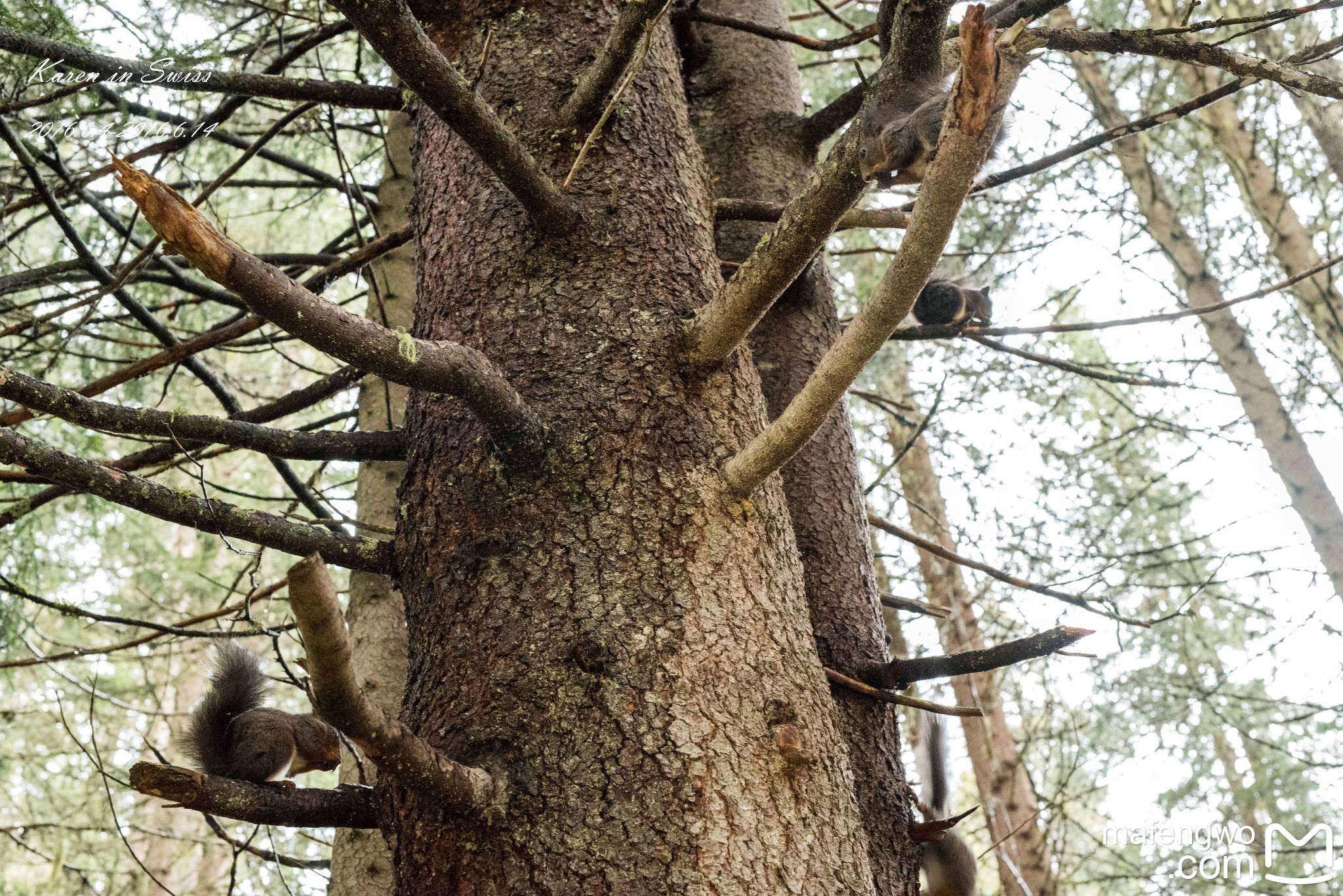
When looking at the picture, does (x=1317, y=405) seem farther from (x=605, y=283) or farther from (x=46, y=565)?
(x=46, y=565)

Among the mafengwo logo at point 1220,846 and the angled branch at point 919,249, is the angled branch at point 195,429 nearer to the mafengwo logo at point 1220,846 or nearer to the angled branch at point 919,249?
the angled branch at point 919,249

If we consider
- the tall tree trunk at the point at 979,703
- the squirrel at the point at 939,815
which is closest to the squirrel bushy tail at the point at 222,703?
the squirrel at the point at 939,815

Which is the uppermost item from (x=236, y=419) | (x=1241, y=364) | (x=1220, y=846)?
(x=1241, y=364)

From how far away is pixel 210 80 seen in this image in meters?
1.94

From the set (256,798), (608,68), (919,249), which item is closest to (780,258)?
(919,249)

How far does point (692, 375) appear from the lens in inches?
62.8

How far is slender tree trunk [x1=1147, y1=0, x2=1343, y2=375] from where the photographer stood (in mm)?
5621

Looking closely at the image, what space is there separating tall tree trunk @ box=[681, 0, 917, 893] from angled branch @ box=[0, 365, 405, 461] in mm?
850

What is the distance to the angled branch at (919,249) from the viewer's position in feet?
3.27

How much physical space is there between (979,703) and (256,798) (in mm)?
3779

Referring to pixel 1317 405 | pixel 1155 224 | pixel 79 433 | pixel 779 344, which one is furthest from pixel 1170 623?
pixel 79 433

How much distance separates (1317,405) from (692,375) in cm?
623

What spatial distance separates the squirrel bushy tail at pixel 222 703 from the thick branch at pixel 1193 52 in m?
1.66

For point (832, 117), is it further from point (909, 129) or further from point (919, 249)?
point (919, 249)
